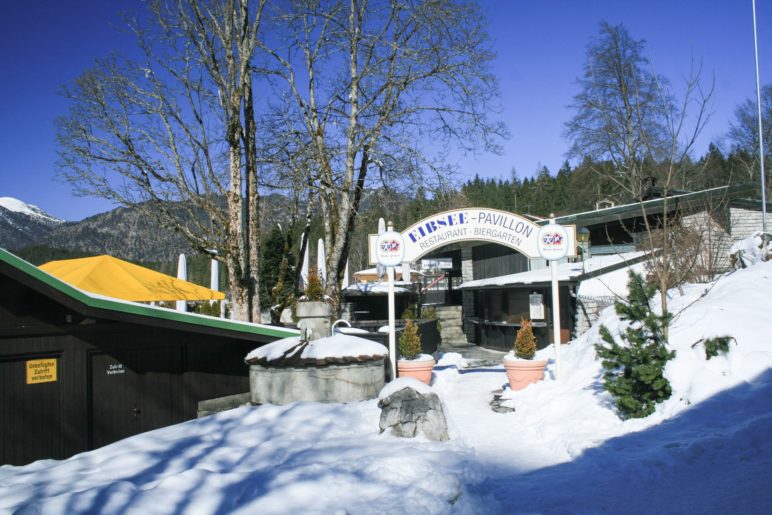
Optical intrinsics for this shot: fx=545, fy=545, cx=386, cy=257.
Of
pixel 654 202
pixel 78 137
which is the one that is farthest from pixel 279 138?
pixel 654 202

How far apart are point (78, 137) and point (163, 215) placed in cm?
309

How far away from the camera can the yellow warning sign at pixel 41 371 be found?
7766 mm

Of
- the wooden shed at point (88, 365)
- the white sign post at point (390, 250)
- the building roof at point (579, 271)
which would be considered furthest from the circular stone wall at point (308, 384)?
the building roof at point (579, 271)

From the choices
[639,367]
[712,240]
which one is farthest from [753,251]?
[639,367]

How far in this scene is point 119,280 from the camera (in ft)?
43.6

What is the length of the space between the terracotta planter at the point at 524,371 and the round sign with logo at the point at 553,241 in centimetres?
221

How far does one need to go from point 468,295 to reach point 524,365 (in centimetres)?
1611

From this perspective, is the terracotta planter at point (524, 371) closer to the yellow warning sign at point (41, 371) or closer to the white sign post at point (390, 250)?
the white sign post at point (390, 250)

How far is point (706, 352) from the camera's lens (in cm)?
798

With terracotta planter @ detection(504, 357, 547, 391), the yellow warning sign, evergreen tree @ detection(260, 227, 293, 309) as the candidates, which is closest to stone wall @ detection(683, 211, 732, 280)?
terracotta planter @ detection(504, 357, 547, 391)

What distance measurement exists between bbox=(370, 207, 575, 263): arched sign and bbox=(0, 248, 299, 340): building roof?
354 cm

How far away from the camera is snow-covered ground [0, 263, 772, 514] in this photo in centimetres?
481

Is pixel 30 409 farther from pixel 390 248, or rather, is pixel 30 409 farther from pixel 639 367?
pixel 639 367

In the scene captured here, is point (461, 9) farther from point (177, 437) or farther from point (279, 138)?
point (177, 437)
